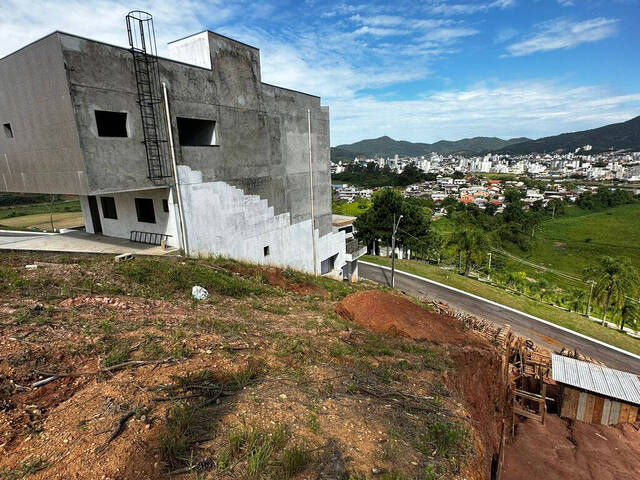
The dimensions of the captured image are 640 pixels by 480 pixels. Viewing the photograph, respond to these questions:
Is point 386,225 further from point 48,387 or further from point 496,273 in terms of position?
point 48,387

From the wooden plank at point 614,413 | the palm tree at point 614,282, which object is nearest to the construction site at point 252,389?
the wooden plank at point 614,413

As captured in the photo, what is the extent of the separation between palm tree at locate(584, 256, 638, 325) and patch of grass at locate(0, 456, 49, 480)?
42638 mm

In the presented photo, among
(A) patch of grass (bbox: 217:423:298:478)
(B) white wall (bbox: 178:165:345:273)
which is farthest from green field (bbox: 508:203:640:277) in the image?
(A) patch of grass (bbox: 217:423:298:478)

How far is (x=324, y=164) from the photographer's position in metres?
26.6

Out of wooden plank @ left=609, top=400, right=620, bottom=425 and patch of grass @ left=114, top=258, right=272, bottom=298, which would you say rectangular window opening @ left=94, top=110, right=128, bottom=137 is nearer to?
patch of grass @ left=114, top=258, right=272, bottom=298

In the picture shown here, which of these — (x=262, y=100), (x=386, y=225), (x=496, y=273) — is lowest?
(x=496, y=273)

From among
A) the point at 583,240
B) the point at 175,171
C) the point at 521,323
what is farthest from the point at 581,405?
the point at 583,240

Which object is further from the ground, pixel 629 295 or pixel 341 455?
pixel 341 455

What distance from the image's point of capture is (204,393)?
6.49m

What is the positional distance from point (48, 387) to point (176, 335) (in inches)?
105

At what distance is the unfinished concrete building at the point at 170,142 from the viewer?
1267 centimetres

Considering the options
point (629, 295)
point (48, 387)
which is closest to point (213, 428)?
point (48, 387)

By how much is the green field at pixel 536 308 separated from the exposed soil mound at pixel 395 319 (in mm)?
20106

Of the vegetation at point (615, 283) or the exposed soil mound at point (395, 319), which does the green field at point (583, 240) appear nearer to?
the vegetation at point (615, 283)
